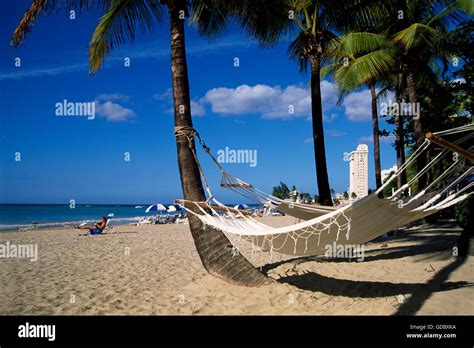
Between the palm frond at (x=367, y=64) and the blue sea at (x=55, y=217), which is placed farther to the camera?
the blue sea at (x=55, y=217)

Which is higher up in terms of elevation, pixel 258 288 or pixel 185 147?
pixel 185 147

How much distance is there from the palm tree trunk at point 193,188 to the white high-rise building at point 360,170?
174ft

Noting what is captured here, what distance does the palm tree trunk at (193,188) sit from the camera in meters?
3.78

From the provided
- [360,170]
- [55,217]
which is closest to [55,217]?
[55,217]

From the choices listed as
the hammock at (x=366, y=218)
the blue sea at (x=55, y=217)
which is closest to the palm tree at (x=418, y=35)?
the hammock at (x=366, y=218)

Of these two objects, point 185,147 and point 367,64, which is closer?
point 185,147

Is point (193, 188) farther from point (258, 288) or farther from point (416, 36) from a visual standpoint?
point (416, 36)

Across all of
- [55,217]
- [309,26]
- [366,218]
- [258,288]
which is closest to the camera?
[366,218]

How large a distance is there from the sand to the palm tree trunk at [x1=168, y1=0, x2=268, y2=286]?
14cm

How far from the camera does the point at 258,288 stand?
145 inches

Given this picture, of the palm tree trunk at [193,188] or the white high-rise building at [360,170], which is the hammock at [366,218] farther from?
the white high-rise building at [360,170]

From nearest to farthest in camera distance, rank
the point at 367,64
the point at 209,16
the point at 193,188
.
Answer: the point at 193,188 < the point at 209,16 < the point at 367,64

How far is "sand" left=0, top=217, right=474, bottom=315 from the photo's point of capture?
3197 millimetres

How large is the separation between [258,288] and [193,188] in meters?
1.24
